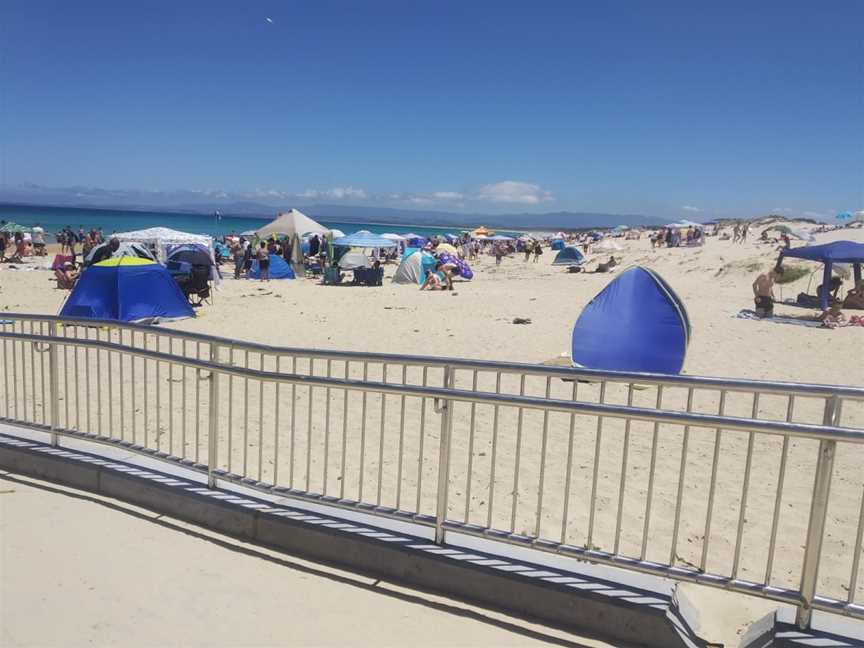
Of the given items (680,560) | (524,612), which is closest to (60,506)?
(524,612)

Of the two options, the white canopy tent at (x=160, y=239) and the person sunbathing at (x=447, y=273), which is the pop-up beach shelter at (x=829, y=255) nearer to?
the person sunbathing at (x=447, y=273)

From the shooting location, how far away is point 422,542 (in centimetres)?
338

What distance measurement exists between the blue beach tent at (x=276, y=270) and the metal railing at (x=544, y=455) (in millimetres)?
17047

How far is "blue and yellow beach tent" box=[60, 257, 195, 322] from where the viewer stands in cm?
1330

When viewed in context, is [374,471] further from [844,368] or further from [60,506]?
[844,368]

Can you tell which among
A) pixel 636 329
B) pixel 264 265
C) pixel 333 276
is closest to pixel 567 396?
pixel 636 329

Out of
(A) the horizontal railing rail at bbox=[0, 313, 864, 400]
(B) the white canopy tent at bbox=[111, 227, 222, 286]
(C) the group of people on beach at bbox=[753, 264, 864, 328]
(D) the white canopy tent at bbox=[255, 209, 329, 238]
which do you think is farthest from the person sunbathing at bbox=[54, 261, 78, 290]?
(C) the group of people on beach at bbox=[753, 264, 864, 328]

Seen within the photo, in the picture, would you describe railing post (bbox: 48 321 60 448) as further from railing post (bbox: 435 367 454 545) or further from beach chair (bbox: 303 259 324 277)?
beach chair (bbox: 303 259 324 277)

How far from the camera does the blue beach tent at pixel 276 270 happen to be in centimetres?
2570

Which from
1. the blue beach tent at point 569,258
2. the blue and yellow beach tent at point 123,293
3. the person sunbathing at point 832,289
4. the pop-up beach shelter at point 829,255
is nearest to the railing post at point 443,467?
the blue and yellow beach tent at point 123,293

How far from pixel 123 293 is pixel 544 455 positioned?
40.6 ft

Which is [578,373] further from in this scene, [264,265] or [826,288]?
[264,265]

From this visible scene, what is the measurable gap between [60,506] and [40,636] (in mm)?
1386

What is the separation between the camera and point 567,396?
8.73 metres
